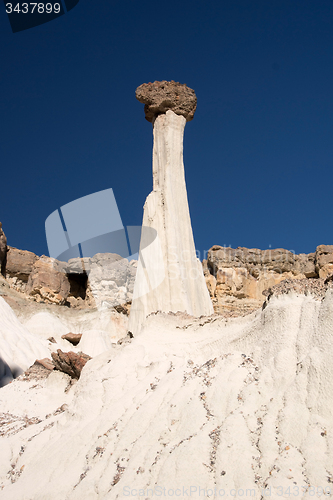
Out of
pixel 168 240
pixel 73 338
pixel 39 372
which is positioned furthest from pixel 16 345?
pixel 168 240

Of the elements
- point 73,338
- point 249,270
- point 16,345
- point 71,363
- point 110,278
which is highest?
point 71,363

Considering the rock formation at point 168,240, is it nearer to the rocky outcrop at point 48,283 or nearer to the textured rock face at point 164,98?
the textured rock face at point 164,98

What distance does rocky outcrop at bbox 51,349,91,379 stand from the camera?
740 centimetres

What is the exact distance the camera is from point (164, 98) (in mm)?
15430

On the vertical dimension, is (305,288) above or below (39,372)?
above

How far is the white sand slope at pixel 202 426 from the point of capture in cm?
326

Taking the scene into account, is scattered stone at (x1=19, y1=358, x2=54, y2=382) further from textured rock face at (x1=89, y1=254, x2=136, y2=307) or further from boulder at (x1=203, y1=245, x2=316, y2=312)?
boulder at (x1=203, y1=245, x2=316, y2=312)

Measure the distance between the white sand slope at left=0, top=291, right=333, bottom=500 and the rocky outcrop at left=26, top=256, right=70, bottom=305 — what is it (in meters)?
16.9

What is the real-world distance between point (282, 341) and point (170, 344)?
2.33m

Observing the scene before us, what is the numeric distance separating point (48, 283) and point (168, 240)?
40.3 feet

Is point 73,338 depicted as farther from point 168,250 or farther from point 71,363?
point 71,363

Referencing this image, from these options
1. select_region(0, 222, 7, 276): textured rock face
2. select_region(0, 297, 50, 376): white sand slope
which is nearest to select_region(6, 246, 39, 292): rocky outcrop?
select_region(0, 222, 7, 276): textured rock face

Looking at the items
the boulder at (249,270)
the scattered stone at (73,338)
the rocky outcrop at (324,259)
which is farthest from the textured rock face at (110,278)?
the rocky outcrop at (324,259)

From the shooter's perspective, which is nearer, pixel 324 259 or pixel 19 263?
pixel 324 259
